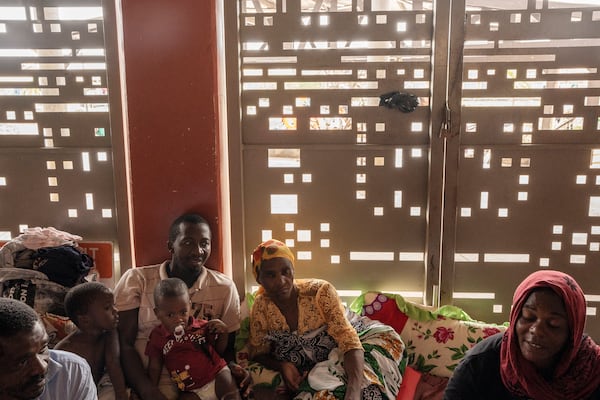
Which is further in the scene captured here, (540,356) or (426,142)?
(426,142)

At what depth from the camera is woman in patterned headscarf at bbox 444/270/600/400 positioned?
1709 millimetres

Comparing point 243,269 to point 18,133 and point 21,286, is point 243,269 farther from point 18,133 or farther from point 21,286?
point 18,133

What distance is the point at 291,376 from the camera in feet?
7.86

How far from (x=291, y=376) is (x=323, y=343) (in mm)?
237

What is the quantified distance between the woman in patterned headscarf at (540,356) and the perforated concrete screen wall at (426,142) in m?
1.26

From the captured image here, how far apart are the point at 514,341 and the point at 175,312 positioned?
1553 millimetres

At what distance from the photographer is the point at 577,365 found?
1763 millimetres

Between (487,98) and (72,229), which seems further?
(72,229)

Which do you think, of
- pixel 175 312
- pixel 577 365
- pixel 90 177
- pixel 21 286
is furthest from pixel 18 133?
pixel 577 365

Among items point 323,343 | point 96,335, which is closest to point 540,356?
point 323,343

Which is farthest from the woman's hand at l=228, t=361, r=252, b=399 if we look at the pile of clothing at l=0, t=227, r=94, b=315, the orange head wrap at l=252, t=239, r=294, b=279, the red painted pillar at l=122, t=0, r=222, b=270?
the pile of clothing at l=0, t=227, r=94, b=315

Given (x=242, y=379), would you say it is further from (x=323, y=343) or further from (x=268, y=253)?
(x=268, y=253)

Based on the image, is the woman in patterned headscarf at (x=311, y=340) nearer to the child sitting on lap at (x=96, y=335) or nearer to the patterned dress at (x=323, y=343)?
the patterned dress at (x=323, y=343)

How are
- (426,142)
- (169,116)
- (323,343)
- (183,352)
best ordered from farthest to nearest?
(426,142) → (169,116) → (323,343) → (183,352)
